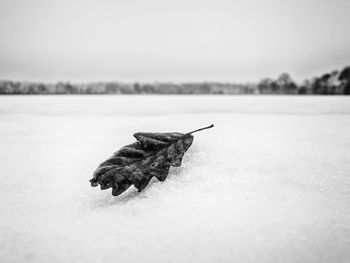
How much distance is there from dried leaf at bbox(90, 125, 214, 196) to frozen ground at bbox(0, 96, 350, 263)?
0.08 meters

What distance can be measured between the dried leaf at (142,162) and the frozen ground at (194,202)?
8 cm

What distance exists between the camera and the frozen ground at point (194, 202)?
102 centimetres

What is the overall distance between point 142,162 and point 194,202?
0.41 meters

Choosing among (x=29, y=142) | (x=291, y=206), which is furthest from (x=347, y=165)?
(x=29, y=142)

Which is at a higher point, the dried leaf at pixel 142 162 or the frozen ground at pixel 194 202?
the dried leaf at pixel 142 162

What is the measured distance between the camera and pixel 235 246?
1.02 metres

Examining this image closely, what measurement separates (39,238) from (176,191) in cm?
69

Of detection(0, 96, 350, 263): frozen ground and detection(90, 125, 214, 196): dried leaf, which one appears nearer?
detection(0, 96, 350, 263): frozen ground

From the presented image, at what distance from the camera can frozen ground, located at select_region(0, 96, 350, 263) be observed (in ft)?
3.34

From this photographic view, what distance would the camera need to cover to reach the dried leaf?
1.38m

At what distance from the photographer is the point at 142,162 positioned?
153 cm

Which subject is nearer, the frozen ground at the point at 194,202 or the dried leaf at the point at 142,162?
the frozen ground at the point at 194,202

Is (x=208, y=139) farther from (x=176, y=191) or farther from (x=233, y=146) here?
(x=176, y=191)

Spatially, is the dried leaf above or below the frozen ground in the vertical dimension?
above
